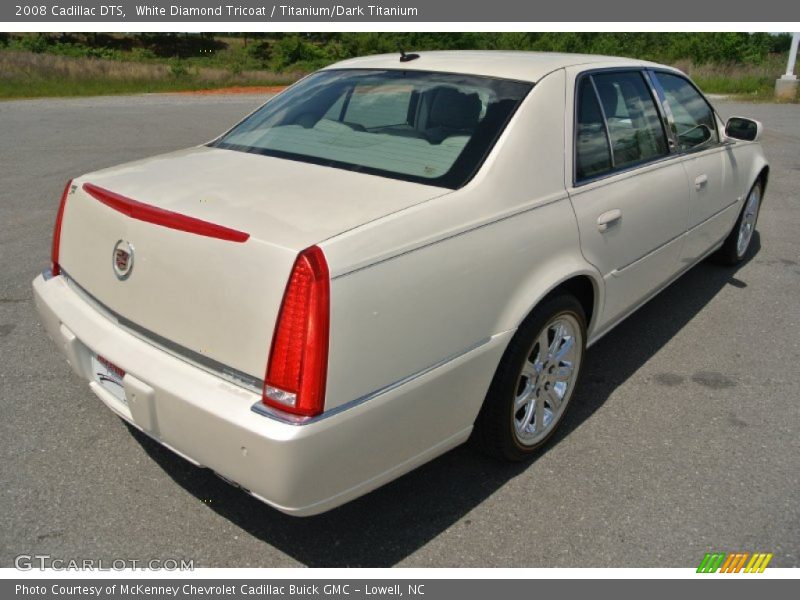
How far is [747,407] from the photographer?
3393mm

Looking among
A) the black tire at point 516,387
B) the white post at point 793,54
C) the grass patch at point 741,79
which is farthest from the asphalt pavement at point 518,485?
the grass patch at point 741,79

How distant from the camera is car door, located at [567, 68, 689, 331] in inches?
117

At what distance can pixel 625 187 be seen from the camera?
3.18 meters

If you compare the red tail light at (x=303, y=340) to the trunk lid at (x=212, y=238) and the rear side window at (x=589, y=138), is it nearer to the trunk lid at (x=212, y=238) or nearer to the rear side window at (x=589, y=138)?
the trunk lid at (x=212, y=238)

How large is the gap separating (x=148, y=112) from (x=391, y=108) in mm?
15911

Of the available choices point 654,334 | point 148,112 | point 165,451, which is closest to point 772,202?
point 654,334

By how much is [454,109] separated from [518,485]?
1641mm

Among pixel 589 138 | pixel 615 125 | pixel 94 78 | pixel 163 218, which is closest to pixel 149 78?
pixel 94 78

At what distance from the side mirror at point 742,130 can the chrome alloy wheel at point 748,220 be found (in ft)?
2.52

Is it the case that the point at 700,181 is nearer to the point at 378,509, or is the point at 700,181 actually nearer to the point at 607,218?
the point at 607,218

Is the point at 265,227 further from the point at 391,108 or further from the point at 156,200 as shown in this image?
the point at 391,108

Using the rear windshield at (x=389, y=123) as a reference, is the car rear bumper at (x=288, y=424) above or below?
below

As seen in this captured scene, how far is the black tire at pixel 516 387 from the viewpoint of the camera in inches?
102

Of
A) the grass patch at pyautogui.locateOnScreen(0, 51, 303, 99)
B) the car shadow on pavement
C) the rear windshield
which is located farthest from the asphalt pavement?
the grass patch at pyautogui.locateOnScreen(0, 51, 303, 99)
